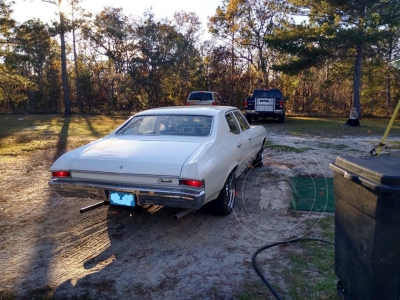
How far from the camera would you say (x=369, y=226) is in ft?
7.30

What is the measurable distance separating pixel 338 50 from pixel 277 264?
14.8 metres

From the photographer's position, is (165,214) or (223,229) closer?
(223,229)

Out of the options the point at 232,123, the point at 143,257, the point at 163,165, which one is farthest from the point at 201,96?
the point at 143,257

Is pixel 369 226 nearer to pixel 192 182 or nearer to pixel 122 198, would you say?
pixel 192 182

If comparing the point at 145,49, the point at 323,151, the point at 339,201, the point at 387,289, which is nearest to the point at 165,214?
the point at 339,201

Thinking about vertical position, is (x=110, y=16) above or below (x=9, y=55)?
above

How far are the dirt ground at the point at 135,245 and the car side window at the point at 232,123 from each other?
100 cm

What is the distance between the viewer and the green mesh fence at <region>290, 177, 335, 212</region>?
490 centimetres

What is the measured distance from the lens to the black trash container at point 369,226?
212 cm

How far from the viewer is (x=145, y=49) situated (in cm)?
2455

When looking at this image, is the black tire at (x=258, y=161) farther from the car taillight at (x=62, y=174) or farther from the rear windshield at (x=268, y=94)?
the rear windshield at (x=268, y=94)

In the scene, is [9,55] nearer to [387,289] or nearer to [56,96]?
[56,96]

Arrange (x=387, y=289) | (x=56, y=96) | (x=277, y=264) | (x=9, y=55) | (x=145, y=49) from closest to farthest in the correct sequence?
(x=387, y=289), (x=277, y=264), (x=9, y=55), (x=145, y=49), (x=56, y=96)

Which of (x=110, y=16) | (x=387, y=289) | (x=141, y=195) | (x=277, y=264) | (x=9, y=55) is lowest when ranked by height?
(x=277, y=264)
